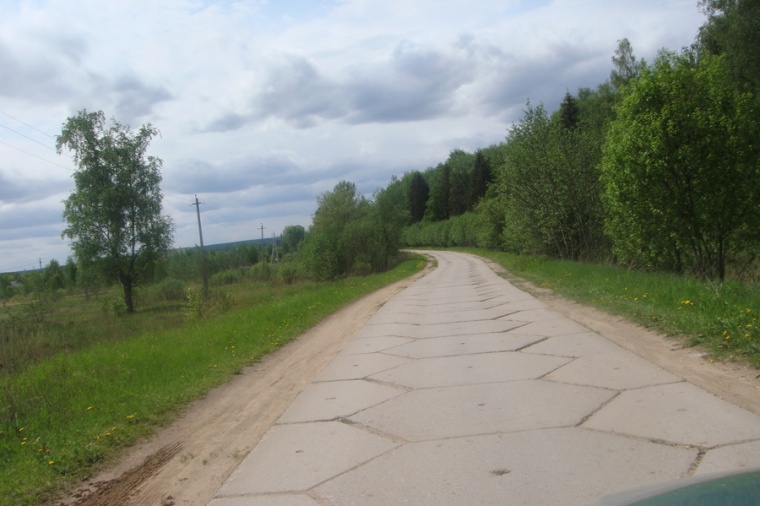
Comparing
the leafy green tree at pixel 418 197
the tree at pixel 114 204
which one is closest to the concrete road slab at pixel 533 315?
the tree at pixel 114 204

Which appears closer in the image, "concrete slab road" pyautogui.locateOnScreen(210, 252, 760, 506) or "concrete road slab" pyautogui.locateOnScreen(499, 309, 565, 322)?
"concrete slab road" pyautogui.locateOnScreen(210, 252, 760, 506)

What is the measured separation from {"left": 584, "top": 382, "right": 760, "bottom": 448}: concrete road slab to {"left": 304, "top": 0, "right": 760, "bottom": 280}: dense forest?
35.8 ft

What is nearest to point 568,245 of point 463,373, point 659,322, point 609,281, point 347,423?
point 609,281

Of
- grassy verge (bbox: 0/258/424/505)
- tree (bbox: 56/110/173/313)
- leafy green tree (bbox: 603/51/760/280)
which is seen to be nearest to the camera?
grassy verge (bbox: 0/258/424/505)

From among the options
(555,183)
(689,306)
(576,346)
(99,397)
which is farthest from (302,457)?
(555,183)

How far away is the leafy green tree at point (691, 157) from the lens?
16062mm

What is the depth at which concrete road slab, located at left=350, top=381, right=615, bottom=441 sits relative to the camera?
544 cm

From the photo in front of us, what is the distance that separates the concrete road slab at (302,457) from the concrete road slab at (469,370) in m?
1.91

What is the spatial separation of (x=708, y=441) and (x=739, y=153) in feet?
46.3

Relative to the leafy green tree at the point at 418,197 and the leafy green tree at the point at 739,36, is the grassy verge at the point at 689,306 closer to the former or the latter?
the leafy green tree at the point at 739,36

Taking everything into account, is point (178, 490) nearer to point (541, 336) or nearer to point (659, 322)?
point (541, 336)

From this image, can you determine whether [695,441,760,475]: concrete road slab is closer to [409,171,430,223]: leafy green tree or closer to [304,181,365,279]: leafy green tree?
[304,181,365,279]: leafy green tree

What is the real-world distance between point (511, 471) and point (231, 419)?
153 inches

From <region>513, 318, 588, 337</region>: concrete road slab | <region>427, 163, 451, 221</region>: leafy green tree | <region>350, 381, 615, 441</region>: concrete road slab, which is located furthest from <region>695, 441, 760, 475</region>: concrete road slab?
<region>427, 163, 451, 221</region>: leafy green tree
